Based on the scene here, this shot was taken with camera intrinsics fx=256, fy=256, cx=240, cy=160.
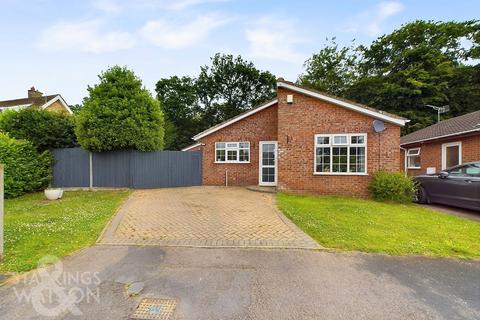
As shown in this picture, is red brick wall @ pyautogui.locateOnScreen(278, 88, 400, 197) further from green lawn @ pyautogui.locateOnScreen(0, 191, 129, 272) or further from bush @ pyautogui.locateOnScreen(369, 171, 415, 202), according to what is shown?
green lawn @ pyautogui.locateOnScreen(0, 191, 129, 272)

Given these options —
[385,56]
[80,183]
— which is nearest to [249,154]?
[80,183]

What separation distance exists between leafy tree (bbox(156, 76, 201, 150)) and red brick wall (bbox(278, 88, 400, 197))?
2551 centimetres

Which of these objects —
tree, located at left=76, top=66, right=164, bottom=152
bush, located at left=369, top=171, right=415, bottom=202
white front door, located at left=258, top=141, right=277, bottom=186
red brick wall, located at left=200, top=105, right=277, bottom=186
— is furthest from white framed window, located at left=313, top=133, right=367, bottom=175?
tree, located at left=76, top=66, right=164, bottom=152

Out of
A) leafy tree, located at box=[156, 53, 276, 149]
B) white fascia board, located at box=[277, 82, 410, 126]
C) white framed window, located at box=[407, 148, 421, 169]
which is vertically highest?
leafy tree, located at box=[156, 53, 276, 149]

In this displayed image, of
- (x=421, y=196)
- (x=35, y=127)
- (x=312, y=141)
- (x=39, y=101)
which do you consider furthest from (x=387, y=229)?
(x=39, y=101)

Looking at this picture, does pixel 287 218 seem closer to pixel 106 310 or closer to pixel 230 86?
pixel 106 310

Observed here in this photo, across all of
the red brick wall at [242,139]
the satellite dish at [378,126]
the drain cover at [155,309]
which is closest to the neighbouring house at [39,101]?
the red brick wall at [242,139]

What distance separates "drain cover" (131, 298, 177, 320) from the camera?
2717 millimetres

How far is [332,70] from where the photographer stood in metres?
34.4

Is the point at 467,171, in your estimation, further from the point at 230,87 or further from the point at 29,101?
the point at 29,101

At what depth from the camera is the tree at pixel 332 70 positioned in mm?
33531

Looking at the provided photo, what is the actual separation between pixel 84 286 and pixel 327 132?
1032cm

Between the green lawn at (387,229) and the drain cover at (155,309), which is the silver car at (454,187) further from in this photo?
the drain cover at (155,309)

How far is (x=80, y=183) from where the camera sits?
13062 mm
